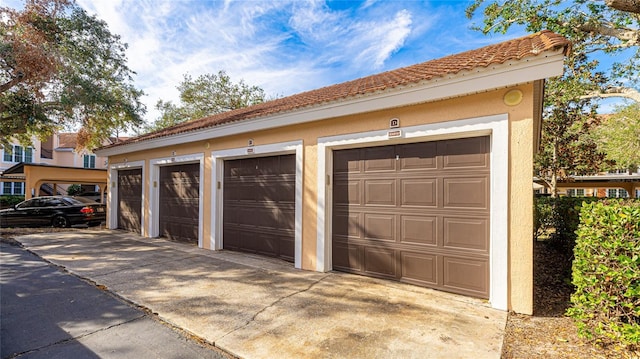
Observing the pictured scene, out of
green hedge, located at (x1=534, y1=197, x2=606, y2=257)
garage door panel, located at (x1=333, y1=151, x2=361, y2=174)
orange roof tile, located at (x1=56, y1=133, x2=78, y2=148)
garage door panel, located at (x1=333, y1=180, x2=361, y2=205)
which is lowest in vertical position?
green hedge, located at (x1=534, y1=197, x2=606, y2=257)

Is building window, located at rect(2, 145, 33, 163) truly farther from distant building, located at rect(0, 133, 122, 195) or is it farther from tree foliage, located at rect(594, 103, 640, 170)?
tree foliage, located at rect(594, 103, 640, 170)

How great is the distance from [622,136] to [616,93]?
632cm

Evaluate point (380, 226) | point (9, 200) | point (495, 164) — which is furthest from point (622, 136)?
point (9, 200)

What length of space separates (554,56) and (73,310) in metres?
6.82

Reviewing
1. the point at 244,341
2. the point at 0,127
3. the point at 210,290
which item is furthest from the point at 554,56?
the point at 0,127

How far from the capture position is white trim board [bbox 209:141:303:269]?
5.89 metres

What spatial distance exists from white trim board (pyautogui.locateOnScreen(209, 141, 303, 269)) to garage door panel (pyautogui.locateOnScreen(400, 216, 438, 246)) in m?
2.08

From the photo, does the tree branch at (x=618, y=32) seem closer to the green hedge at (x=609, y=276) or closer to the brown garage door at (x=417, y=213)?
the brown garage door at (x=417, y=213)

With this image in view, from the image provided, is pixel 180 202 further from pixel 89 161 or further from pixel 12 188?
pixel 89 161

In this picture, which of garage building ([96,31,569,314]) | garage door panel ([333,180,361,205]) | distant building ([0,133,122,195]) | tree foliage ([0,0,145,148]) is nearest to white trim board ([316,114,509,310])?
garage building ([96,31,569,314])

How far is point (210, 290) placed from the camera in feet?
14.9

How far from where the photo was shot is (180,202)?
870 cm

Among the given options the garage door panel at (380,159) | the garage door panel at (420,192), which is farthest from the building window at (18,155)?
the garage door panel at (420,192)

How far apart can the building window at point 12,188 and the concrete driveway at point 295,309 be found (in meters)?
27.4
